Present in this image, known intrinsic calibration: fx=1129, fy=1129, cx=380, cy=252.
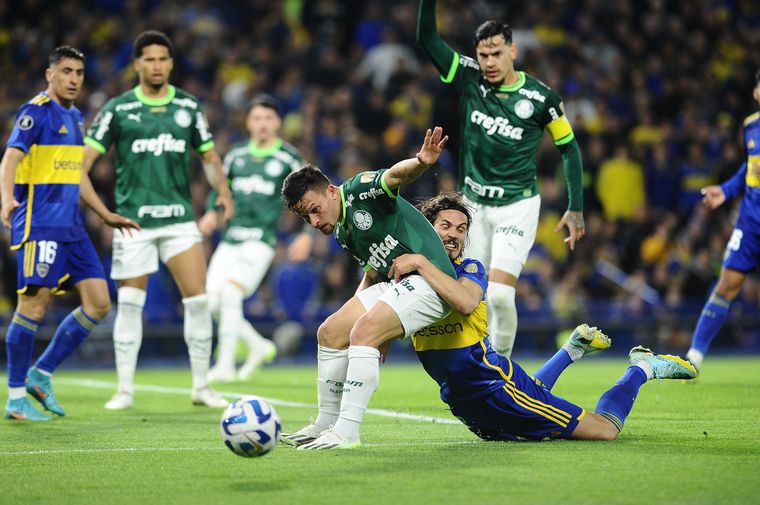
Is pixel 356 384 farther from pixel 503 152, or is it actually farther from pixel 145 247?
pixel 145 247

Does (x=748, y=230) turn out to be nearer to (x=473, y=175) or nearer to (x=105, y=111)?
(x=473, y=175)

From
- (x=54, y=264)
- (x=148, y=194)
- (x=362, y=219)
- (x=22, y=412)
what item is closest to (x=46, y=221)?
(x=54, y=264)

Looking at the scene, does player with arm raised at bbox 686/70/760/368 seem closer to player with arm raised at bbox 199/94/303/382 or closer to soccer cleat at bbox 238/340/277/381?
player with arm raised at bbox 199/94/303/382

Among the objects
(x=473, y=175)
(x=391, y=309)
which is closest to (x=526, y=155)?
(x=473, y=175)

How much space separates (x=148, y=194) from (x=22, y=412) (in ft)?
7.28

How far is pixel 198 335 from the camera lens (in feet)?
33.7

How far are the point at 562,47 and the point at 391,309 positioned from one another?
16162mm

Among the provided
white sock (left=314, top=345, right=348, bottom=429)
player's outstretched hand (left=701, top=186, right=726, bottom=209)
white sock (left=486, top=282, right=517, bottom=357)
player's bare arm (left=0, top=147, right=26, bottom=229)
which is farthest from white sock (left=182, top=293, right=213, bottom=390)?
player's outstretched hand (left=701, top=186, right=726, bottom=209)

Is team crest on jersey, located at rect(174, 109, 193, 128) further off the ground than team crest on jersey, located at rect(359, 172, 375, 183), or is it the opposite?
team crest on jersey, located at rect(174, 109, 193, 128)

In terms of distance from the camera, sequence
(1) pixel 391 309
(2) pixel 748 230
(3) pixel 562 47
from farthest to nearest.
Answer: (3) pixel 562 47 → (2) pixel 748 230 → (1) pixel 391 309

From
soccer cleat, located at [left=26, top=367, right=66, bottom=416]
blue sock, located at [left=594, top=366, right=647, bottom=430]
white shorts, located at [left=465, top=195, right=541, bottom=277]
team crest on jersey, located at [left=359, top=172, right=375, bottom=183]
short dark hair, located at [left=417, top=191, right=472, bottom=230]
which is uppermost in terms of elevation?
team crest on jersey, located at [left=359, top=172, right=375, bottom=183]

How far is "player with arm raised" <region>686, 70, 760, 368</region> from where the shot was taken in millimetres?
10773

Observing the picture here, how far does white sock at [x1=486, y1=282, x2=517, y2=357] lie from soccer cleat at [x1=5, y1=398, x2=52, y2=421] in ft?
12.1

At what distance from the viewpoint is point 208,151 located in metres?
10.3
